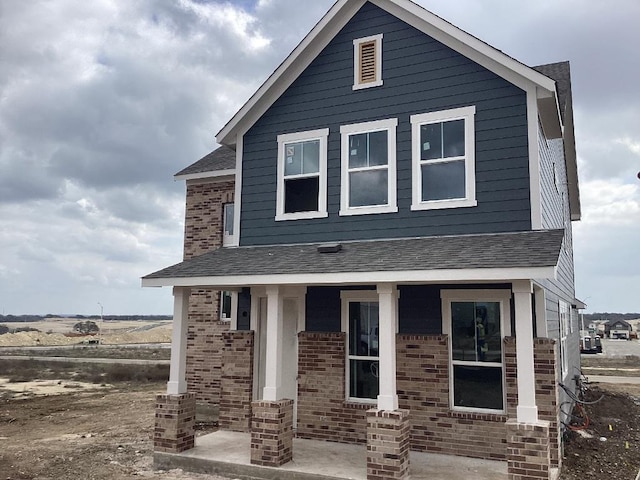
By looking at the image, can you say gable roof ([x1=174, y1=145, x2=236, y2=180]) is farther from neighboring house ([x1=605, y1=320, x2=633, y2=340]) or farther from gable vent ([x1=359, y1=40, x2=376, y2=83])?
neighboring house ([x1=605, y1=320, x2=633, y2=340])

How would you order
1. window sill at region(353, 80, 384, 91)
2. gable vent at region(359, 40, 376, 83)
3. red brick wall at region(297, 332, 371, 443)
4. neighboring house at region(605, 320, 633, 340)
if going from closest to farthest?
red brick wall at region(297, 332, 371, 443) < window sill at region(353, 80, 384, 91) < gable vent at region(359, 40, 376, 83) < neighboring house at region(605, 320, 633, 340)

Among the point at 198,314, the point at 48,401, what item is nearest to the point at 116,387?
the point at 48,401

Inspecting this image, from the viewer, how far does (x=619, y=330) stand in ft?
278

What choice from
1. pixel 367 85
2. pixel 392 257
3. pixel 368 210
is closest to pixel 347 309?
pixel 368 210

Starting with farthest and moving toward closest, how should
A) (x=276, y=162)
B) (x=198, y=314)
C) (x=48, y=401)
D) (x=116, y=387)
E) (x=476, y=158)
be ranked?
1. (x=116, y=387)
2. (x=48, y=401)
3. (x=198, y=314)
4. (x=276, y=162)
5. (x=476, y=158)

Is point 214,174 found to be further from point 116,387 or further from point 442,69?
point 116,387

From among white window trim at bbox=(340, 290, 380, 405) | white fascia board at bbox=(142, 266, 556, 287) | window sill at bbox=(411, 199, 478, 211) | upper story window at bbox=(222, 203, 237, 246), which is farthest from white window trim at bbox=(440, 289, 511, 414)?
upper story window at bbox=(222, 203, 237, 246)

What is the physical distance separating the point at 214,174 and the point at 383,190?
6627 millimetres

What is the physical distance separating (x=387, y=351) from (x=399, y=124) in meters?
4.24

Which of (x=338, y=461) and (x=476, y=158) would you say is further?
(x=476, y=158)

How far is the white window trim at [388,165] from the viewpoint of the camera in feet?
30.9

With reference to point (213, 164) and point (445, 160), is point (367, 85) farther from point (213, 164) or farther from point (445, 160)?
point (213, 164)

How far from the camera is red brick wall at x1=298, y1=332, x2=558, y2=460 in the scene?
324 inches

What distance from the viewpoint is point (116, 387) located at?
2070 centimetres
